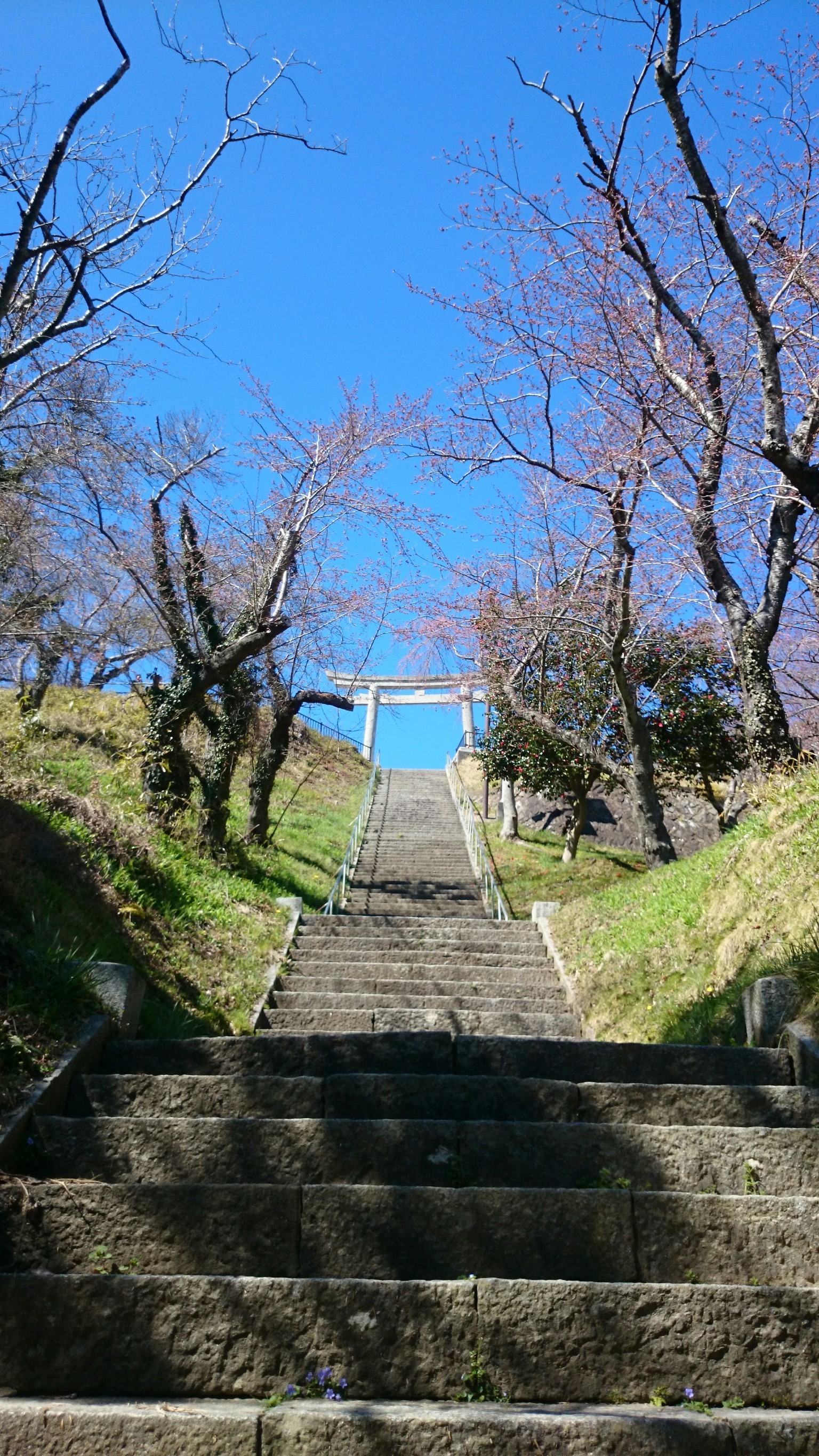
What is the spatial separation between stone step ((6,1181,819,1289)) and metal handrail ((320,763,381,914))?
9038 millimetres

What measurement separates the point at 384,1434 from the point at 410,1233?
0.76 meters

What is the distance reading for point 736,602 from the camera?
9484 millimetres

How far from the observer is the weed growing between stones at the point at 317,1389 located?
102 inches

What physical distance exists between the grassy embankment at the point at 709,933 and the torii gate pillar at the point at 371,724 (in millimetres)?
25936

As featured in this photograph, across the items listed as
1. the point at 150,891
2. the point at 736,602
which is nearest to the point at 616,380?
the point at 736,602

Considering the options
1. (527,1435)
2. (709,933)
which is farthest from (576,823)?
(527,1435)

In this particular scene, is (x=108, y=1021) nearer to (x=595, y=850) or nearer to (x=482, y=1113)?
(x=482, y=1113)

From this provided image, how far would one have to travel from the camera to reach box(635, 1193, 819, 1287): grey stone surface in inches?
120

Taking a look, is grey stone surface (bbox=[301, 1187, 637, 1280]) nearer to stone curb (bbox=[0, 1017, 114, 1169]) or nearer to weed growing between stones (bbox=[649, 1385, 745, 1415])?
weed growing between stones (bbox=[649, 1385, 745, 1415])

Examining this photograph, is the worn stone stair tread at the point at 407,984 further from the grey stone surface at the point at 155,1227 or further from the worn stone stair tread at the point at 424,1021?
the grey stone surface at the point at 155,1227

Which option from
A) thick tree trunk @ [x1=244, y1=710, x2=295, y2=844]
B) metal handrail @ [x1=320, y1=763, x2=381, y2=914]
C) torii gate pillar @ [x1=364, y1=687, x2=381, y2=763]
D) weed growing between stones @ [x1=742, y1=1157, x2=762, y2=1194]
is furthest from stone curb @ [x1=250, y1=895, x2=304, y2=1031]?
torii gate pillar @ [x1=364, y1=687, x2=381, y2=763]

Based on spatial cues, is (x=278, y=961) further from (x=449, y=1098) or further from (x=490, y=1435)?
(x=490, y=1435)

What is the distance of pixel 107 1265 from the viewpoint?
119 inches

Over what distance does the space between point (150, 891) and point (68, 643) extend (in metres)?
14.0
